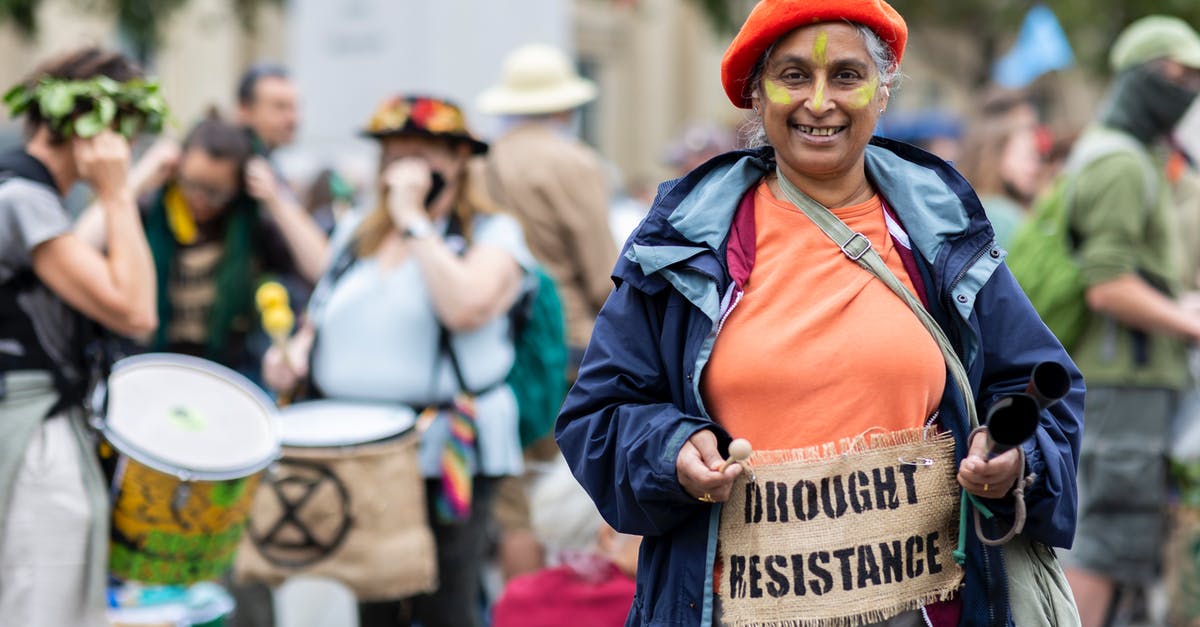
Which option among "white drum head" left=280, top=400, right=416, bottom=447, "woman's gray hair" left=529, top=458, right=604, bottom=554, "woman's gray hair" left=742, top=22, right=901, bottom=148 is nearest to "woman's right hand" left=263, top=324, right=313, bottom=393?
"white drum head" left=280, top=400, right=416, bottom=447

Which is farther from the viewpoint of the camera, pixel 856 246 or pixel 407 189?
pixel 407 189

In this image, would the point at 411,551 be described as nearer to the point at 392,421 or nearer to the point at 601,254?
the point at 392,421

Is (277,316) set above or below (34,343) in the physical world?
below

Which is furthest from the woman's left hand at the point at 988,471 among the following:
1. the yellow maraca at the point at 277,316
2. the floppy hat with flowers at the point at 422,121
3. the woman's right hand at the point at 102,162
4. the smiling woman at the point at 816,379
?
the yellow maraca at the point at 277,316

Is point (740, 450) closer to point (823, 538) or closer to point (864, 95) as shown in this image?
point (823, 538)

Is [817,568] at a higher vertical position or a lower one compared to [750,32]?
lower

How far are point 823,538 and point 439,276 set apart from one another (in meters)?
2.42

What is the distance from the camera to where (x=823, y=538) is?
2.95 m

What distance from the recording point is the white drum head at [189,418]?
180 inches

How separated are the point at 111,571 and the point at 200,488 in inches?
13.0

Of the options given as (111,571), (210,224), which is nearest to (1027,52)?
(210,224)

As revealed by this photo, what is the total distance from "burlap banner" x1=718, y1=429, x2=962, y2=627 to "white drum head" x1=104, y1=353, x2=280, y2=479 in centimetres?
208

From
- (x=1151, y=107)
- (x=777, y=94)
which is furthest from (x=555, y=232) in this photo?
(x=777, y=94)

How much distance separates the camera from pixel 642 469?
2902mm
